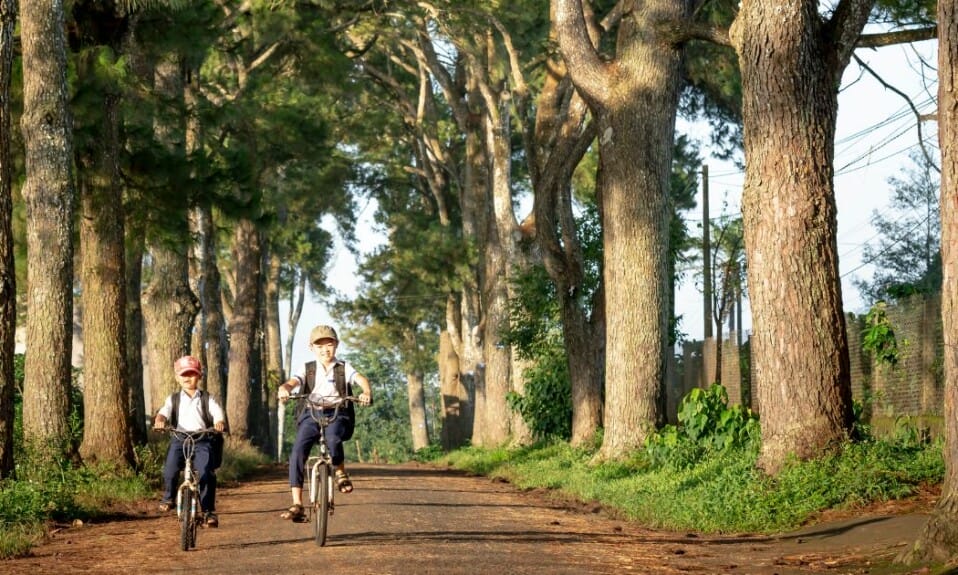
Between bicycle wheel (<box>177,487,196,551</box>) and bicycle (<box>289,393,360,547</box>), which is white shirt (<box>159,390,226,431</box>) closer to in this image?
bicycle wheel (<box>177,487,196,551</box>)

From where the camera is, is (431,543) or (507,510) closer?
(431,543)

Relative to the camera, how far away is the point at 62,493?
1612 centimetres

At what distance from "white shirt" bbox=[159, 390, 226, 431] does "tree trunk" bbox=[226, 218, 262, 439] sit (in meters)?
23.3

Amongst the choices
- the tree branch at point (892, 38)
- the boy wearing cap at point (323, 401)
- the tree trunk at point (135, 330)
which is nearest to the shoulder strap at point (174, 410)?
the boy wearing cap at point (323, 401)

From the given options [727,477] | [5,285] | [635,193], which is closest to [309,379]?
[5,285]

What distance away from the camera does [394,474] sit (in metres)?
29.3

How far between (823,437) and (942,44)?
5.64 metres

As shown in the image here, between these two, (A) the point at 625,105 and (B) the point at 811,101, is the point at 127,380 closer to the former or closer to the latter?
(A) the point at 625,105

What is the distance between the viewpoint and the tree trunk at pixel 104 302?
20.0 metres

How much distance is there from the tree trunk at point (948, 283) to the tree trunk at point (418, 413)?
49.8m

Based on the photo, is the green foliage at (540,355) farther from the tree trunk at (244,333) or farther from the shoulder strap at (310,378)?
the shoulder strap at (310,378)

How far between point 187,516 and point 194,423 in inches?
33.0

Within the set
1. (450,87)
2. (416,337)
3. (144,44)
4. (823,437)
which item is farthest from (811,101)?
(416,337)

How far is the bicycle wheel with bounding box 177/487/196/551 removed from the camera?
12633mm
